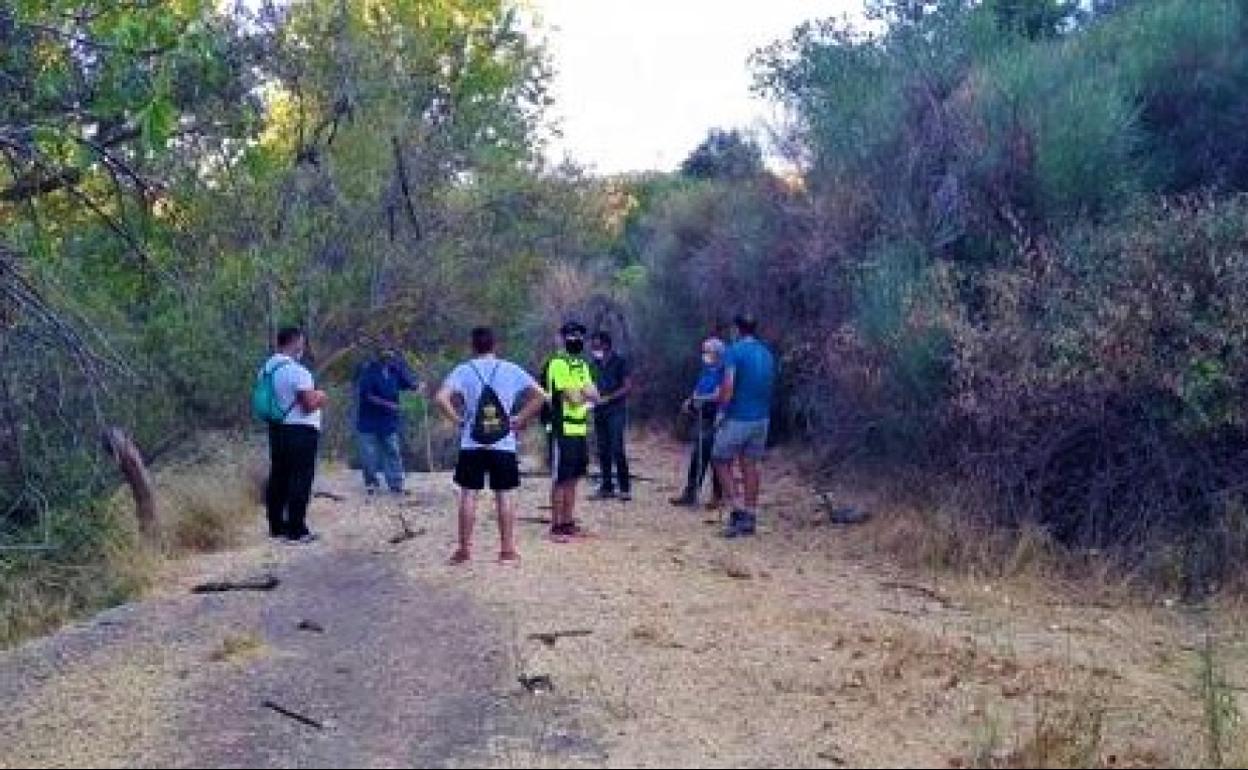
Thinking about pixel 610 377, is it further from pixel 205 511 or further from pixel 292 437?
pixel 205 511

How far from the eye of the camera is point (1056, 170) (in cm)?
1395

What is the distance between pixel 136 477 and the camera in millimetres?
12102

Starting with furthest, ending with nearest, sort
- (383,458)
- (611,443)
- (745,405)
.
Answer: (383,458) → (611,443) → (745,405)

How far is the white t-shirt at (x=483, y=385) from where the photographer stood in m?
10.9

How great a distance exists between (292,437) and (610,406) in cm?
392

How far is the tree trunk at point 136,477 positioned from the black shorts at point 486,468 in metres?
2.85

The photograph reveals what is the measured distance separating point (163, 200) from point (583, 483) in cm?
943

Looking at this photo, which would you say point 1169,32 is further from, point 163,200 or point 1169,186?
point 163,200

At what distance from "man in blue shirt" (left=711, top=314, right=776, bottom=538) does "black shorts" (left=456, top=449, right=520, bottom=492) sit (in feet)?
9.44

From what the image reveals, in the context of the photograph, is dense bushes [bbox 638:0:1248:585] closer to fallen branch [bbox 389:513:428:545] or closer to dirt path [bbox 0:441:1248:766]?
dirt path [bbox 0:441:1248:766]

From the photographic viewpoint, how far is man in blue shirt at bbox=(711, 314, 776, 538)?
1312 centimetres

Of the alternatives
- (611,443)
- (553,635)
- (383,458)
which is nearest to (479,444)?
(553,635)

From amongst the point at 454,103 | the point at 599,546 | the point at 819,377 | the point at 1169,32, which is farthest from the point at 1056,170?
the point at 454,103

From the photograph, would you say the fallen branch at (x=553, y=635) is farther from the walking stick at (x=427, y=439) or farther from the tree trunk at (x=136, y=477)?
the walking stick at (x=427, y=439)
